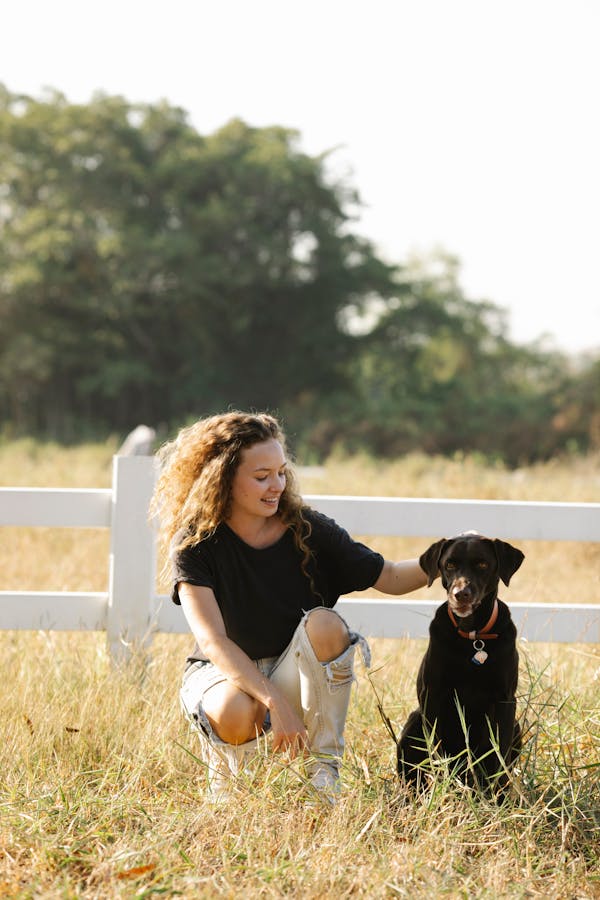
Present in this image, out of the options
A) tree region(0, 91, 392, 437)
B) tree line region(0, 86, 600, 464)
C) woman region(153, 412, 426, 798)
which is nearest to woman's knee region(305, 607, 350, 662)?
woman region(153, 412, 426, 798)

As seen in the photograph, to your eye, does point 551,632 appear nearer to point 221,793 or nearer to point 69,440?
point 221,793

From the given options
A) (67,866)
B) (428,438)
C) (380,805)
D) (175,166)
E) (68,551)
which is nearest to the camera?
(67,866)

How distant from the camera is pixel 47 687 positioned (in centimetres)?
384

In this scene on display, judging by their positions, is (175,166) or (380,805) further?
(175,166)

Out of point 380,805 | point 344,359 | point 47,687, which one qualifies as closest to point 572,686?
point 380,805

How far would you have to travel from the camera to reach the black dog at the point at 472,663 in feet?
9.67

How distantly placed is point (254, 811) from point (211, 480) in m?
1.03

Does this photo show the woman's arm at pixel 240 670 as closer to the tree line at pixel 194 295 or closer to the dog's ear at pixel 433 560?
the dog's ear at pixel 433 560

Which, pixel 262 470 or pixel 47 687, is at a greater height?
pixel 262 470

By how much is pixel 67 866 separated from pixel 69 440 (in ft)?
84.0

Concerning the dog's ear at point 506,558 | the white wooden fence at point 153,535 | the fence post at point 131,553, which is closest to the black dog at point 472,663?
the dog's ear at point 506,558

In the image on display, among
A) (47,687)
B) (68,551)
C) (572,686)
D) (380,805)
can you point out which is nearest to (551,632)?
(572,686)

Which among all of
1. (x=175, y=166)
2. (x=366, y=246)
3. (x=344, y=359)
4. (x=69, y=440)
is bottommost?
(x=69, y=440)

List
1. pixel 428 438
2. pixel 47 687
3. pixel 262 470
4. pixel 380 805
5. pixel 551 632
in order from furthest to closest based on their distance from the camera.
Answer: pixel 428 438
pixel 551 632
pixel 47 687
pixel 262 470
pixel 380 805
